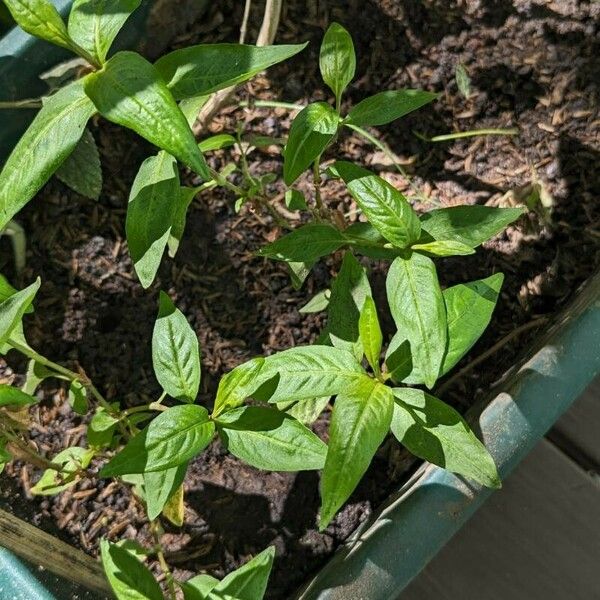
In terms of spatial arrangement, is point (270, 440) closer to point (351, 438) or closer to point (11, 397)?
point (351, 438)

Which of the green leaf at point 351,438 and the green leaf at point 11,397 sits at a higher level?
the green leaf at point 351,438

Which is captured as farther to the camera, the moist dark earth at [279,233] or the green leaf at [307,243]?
the moist dark earth at [279,233]

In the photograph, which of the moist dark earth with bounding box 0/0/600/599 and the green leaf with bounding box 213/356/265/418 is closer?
the green leaf with bounding box 213/356/265/418

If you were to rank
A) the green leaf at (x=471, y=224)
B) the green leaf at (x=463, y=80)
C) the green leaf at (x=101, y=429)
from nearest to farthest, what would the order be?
the green leaf at (x=471, y=224) → the green leaf at (x=101, y=429) → the green leaf at (x=463, y=80)

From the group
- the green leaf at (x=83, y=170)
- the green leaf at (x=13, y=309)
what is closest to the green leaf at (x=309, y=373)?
the green leaf at (x=13, y=309)

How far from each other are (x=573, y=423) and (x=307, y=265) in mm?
579

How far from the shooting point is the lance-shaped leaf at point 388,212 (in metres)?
0.79

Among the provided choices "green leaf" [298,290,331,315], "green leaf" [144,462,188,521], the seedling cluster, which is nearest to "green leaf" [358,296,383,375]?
the seedling cluster

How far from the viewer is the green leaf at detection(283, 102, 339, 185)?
2.63ft

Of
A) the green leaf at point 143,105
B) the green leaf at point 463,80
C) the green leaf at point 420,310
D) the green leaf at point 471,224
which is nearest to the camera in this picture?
the green leaf at point 143,105

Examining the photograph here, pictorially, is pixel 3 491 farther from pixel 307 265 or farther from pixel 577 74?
pixel 577 74

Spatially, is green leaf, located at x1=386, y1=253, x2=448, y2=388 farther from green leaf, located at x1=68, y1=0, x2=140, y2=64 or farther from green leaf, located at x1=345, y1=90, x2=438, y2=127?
green leaf, located at x1=68, y1=0, x2=140, y2=64

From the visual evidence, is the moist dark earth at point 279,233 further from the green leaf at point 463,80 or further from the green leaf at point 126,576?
the green leaf at point 126,576

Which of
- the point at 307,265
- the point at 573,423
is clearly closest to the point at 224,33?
the point at 307,265
